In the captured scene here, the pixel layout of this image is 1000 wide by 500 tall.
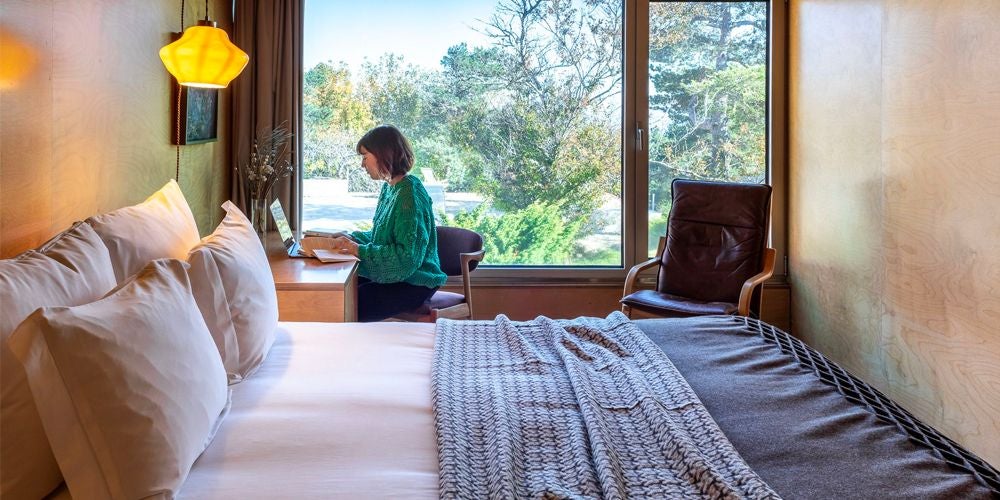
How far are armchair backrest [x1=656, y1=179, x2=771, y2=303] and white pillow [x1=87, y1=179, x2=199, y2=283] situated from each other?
8.52 ft

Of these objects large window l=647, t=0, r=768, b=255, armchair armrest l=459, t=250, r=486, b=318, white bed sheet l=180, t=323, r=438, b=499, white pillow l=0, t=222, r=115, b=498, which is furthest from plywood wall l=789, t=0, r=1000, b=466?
white pillow l=0, t=222, r=115, b=498

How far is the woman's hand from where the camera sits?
11.8ft

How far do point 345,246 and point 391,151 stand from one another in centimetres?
46

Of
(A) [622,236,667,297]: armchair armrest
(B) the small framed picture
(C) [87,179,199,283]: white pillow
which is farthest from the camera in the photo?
(A) [622,236,667,297]: armchair armrest

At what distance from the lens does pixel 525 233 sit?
15.8ft

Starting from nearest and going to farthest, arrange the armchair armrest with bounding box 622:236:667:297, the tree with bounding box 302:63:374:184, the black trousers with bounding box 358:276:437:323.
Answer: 1. the black trousers with bounding box 358:276:437:323
2. the armchair armrest with bounding box 622:236:667:297
3. the tree with bounding box 302:63:374:184

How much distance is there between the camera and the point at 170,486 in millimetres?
1408

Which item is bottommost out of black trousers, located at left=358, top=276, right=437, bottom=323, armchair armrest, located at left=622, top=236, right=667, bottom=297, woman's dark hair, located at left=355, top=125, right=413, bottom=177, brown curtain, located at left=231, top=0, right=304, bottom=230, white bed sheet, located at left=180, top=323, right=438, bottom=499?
white bed sheet, located at left=180, top=323, right=438, bottom=499

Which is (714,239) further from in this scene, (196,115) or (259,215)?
(196,115)

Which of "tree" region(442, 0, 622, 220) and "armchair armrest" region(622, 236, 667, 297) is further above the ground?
"tree" region(442, 0, 622, 220)

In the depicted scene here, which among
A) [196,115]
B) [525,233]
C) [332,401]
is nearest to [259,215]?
[196,115]

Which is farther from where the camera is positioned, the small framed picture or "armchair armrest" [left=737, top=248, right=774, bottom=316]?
"armchair armrest" [left=737, top=248, right=774, bottom=316]

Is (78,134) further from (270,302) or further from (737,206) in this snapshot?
(737,206)

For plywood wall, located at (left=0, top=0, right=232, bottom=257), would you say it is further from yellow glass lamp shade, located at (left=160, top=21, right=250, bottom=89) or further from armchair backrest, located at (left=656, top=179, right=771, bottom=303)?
armchair backrest, located at (left=656, top=179, right=771, bottom=303)
